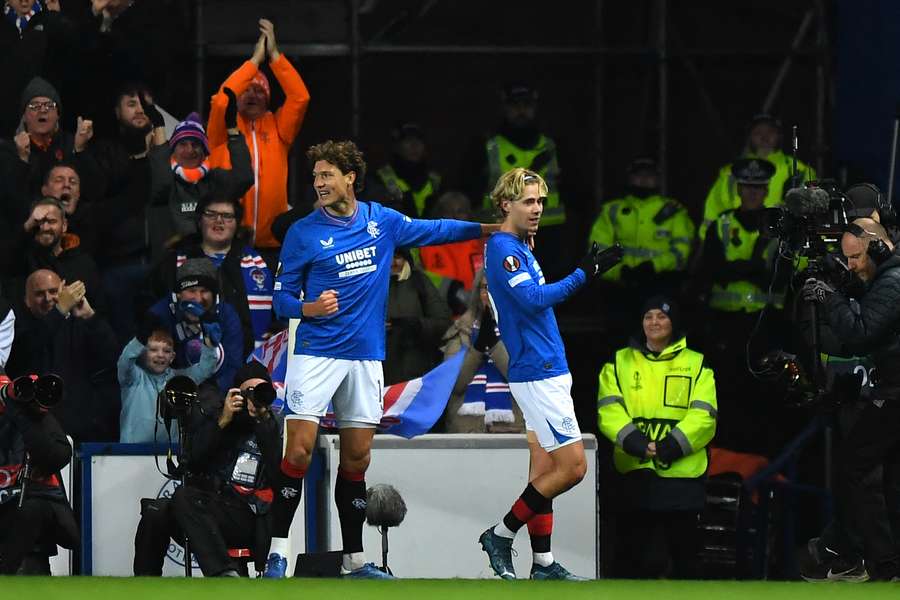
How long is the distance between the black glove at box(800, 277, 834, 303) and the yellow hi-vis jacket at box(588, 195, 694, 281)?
316cm

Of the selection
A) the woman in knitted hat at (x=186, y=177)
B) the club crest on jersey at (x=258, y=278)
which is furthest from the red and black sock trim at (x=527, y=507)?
the woman in knitted hat at (x=186, y=177)

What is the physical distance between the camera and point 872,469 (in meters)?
9.74

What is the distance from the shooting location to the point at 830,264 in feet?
31.7

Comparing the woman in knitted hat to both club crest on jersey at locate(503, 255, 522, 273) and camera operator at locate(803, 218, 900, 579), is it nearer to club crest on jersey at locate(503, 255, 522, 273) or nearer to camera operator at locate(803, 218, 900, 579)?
club crest on jersey at locate(503, 255, 522, 273)

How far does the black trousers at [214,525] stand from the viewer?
9570mm

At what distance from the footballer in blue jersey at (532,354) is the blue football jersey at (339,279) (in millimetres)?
200

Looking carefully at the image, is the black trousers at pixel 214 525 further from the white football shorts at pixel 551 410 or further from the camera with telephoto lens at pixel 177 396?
the white football shorts at pixel 551 410

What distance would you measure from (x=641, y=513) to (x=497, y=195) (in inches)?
96.6

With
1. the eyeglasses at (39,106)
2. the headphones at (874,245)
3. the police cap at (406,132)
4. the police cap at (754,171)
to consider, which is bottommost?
the headphones at (874,245)

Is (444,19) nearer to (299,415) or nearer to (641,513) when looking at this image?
(641,513)

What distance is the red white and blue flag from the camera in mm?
10648

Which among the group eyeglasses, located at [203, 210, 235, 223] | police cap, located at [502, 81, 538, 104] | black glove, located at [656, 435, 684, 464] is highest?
police cap, located at [502, 81, 538, 104]

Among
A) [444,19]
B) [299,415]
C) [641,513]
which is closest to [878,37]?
[444,19]

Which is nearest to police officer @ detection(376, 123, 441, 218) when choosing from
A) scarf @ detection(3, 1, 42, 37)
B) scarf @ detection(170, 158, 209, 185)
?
scarf @ detection(170, 158, 209, 185)
